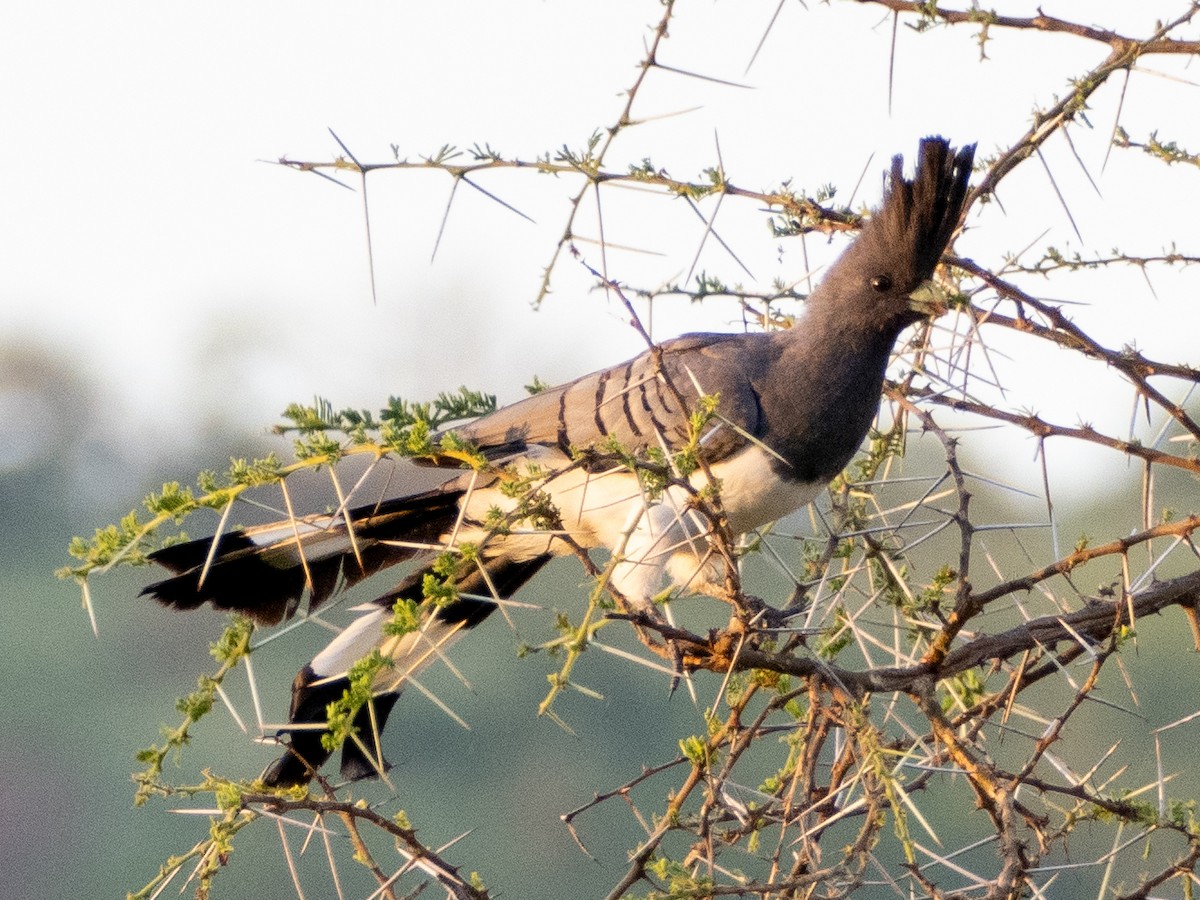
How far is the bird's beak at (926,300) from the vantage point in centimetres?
394

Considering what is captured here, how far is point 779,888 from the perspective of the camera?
2.20 meters

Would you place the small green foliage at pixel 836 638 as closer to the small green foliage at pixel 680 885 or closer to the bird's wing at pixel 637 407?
the small green foliage at pixel 680 885

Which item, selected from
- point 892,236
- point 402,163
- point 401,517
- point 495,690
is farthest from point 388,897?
point 495,690

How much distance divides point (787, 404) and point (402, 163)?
2038 millimetres

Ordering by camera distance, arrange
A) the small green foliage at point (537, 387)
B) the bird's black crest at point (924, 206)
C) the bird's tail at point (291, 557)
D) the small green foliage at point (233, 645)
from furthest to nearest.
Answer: the bird's black crest at point (924, 206) → the bird's tail at point (291, 557) → the small green foliage at point (537, 387) → the small green foliage at point (233, 645)

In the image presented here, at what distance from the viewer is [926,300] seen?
414cm

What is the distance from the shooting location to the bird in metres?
3.37

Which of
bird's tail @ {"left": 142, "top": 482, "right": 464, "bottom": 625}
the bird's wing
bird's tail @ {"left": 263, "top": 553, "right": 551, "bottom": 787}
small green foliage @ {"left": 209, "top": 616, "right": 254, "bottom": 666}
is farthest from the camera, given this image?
the bird's wing

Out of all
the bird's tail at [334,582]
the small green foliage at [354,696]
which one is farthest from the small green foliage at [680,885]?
the bird's tail at [334,582]

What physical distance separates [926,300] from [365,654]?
2030 millimetres

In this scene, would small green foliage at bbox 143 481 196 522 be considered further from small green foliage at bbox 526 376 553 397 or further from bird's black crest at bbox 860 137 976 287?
bird's black crest at bbox 860 137 976 287

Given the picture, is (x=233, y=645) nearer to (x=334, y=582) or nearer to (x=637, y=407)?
(x=334, y=582)

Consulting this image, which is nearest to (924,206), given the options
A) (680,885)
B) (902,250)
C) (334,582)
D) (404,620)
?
(902,250)

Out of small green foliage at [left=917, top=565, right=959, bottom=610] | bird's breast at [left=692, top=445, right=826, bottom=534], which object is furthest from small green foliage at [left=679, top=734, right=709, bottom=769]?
bird's breast at [left=692, top=445, right=826, bottom=534]
